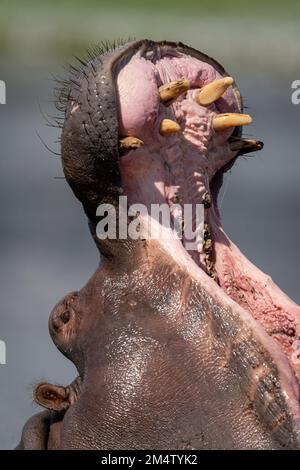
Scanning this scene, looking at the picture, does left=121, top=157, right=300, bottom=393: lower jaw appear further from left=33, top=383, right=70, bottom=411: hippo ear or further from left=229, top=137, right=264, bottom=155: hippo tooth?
left=33, top=383, right=70, bottom=411: hippo ear

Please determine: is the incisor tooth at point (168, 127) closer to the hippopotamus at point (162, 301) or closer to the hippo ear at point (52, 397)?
the hippopotamus at point (162, 301)

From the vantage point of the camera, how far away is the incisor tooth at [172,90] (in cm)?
497

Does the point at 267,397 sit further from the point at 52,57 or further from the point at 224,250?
the point at 52,57

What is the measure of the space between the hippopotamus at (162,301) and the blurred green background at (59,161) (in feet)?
1.20

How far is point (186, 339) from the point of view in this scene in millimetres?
4832

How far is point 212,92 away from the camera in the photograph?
5121 millimetres

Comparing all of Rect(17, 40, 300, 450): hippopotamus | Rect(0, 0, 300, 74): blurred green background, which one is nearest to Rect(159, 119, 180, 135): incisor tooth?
Rect(17, 40, 300, 450): hippopotamus

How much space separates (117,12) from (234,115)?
7.33m

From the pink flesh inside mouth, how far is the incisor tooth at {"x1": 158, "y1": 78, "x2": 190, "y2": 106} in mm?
20

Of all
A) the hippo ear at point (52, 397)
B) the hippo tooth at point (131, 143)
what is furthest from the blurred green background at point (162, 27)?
the hippo tooth at point (131, 143)

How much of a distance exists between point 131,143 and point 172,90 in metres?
0.20
